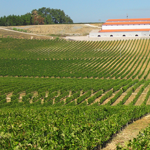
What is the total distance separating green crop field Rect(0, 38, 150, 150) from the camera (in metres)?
11.7

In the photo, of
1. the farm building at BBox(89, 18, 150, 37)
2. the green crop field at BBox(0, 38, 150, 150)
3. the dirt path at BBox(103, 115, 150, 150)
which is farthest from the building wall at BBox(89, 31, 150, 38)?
the dirt path at BBox(103, 115, 150, 150)

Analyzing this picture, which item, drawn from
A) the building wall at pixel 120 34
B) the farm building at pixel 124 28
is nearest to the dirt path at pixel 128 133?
the building wall at pixel 120 34

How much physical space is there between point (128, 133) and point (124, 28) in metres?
82.1

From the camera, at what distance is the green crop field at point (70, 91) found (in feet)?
38.3

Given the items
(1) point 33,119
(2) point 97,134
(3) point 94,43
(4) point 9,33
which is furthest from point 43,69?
(4) point 9,33

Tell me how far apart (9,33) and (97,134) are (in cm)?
8875

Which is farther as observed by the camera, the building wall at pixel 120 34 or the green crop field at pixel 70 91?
the building wall at pixel 120 34

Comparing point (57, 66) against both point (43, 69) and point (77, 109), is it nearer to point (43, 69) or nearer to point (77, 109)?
point (43, 69)

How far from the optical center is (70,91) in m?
33.0

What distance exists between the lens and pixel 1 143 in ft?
33.8

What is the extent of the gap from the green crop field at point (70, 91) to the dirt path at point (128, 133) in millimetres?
363

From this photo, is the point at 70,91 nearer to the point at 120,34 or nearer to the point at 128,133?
the point at 128,133

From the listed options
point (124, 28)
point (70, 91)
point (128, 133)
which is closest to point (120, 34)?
point (124, 28)

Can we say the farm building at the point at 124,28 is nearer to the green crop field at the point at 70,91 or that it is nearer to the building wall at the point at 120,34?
the building wall at the point at 120,34
